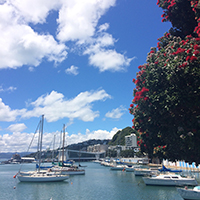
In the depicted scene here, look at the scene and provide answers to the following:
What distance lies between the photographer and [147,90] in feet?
37.3

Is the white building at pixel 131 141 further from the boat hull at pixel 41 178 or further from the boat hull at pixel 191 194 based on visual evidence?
the boat hull at pixel 191 194

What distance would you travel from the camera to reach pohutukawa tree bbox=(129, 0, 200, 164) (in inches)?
384

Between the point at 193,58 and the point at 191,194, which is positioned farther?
the point at 191,194

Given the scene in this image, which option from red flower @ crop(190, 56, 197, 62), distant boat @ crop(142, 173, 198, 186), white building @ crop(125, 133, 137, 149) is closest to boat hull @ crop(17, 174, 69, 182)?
distant boat @ crop(142, 173, 198, 186)

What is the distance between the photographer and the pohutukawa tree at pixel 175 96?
974cm

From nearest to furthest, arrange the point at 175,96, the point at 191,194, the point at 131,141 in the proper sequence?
the point at 175,96, the point at 191,194, the point at 131,141

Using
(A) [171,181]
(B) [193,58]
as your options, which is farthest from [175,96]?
(A) [171,181]

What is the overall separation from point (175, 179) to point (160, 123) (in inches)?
1311

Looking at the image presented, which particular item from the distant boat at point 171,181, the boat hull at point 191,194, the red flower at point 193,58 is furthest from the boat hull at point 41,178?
the red flower at point 193,58

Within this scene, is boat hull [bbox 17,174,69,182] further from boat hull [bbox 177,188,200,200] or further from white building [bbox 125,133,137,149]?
white building [bbox 125,133,137,149]

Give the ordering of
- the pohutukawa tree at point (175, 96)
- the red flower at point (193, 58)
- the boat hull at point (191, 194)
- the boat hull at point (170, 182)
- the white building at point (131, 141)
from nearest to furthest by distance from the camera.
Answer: the red flower at point (193, 58) → the pohutukawa tree at point (175, 96) → the boat hull at point (191, 194) → the boat hull at point (170, 182) → the white building at point (131, 141)

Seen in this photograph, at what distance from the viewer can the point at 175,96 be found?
992 cm

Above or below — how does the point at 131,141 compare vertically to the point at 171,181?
above

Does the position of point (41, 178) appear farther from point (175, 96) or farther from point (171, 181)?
point (175, 96)
